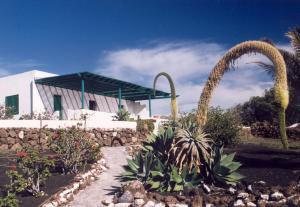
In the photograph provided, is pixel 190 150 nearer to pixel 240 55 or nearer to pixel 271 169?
pixel 271 169

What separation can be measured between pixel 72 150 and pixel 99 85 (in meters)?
14.8

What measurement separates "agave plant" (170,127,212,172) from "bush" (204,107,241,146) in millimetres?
6427

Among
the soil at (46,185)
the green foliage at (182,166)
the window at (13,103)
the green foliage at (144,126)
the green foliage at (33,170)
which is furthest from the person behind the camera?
the window at (13,103)

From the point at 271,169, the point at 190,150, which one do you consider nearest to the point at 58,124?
the point at 190,150

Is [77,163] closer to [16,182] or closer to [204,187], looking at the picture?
[16,182]

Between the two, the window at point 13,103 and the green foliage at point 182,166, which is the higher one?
the window at point 13,103

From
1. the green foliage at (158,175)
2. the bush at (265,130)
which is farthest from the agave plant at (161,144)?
the bush at (265,130)

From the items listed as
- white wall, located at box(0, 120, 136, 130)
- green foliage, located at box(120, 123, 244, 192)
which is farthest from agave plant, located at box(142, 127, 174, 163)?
white wall, located at box(0, 120, 136, 130)

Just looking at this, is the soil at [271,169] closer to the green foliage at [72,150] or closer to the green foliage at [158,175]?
the green foliage at [158,175]

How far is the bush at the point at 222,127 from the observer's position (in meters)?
15.9

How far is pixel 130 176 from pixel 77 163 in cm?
220

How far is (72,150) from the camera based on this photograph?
1112 cm

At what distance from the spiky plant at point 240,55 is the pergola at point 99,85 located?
1478 centimetres

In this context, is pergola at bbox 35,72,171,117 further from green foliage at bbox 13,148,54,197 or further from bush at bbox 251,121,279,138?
green foliage at bbox 13,148,54,197
